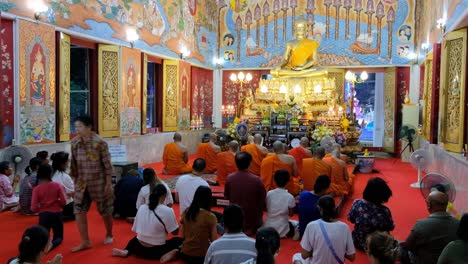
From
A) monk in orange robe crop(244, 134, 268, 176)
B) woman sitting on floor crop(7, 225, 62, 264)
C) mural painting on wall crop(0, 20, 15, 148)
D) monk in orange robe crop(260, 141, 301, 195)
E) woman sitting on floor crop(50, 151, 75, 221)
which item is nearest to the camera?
woman sitting on floor crop(7, 225, 62, 264)

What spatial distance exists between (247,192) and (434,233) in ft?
7.64

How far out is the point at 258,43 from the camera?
17359mm

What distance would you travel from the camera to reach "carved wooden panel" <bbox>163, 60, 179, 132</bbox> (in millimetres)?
13992

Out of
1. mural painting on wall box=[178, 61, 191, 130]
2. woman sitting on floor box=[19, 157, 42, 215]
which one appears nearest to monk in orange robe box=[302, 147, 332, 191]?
woman sitting on floor box=[19, 157, 42, 215]

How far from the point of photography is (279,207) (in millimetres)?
5461

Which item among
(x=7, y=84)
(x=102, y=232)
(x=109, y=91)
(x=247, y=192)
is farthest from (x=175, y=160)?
(x=247, y=192)

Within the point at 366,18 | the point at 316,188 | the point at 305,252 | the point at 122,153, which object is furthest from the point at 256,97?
the point at 305,252

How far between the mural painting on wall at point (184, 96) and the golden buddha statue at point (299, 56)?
3.31m

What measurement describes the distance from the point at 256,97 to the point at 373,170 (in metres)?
5.44

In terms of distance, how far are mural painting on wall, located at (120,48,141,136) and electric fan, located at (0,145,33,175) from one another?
4153mm

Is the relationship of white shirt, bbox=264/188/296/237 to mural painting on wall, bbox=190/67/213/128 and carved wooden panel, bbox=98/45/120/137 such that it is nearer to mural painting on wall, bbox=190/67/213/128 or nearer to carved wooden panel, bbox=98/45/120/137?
carved wooden panel, bbox=98/45/120/137

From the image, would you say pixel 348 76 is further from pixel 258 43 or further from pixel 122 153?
pixel 122 153

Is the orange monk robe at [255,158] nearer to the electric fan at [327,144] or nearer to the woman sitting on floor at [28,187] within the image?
the electric fan at [327,144]

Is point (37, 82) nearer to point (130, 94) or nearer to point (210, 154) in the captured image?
point (130, 94)
